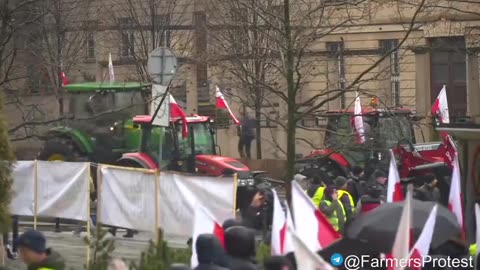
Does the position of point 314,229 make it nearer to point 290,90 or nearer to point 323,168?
point 290,90

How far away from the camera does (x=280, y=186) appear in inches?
1062

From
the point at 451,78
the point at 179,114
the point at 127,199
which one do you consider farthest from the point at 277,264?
the point at 451,78

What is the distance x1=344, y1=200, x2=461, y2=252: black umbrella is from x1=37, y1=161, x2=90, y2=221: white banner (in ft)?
22.7

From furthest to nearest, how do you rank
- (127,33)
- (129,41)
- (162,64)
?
(127,33)
(129,41)
(162,64)

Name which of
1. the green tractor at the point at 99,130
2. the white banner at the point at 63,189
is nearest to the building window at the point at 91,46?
the green tractor at the point at 99,130

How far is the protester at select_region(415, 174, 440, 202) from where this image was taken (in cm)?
1660

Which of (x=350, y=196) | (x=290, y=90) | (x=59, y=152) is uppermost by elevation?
(x=290, y=90)

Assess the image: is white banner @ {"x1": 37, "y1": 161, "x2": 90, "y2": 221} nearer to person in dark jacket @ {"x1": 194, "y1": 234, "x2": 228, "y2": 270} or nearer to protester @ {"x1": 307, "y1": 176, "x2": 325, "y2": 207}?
protester @ {"x1": 307, "y1": 176, "x2": 325, "y2": 207}

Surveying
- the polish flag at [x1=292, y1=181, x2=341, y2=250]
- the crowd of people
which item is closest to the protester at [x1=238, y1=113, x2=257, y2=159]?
the crowd of people

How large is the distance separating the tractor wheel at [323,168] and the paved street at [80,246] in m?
6.43

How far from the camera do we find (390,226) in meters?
10.5

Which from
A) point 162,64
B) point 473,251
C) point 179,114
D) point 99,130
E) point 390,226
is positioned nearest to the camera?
point 390,226

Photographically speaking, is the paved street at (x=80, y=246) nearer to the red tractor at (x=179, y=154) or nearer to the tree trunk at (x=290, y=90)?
the tree trunk at (x=290, y=90)

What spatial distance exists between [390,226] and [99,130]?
18080 millimetres
